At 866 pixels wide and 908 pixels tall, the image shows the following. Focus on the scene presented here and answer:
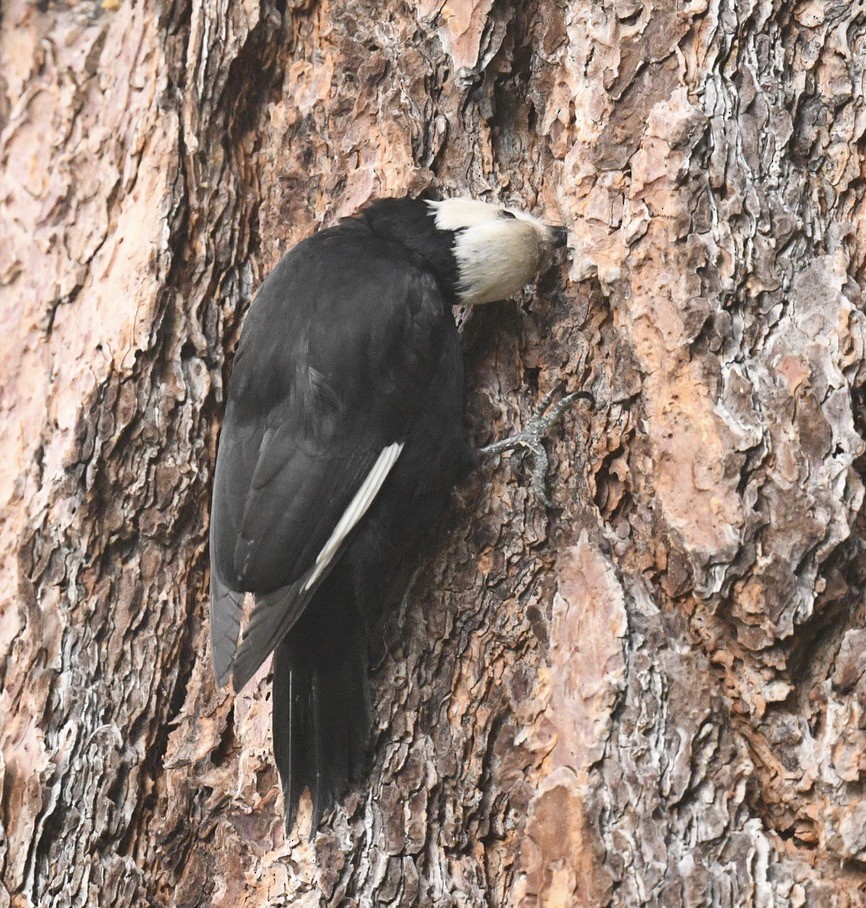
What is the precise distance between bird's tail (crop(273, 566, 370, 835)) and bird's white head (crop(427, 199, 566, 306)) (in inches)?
30.4

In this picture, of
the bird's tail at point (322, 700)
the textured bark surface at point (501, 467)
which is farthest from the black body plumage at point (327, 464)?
the textured bark surface at point (501, 467)

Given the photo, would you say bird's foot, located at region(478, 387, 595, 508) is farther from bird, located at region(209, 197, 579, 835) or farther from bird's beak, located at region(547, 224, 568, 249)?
bird's beak, located at region(547, 224, 568, 249)

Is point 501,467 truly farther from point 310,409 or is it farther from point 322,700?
point 322,700

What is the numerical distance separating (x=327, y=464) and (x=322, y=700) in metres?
0.53

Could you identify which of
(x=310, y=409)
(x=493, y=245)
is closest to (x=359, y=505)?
(x=310, y=409)

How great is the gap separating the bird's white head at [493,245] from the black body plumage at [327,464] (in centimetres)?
5

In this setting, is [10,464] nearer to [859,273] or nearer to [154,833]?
[154,833]

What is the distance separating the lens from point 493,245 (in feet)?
7.90

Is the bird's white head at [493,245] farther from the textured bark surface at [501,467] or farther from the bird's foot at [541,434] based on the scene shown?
the bird's foot at [541,434]

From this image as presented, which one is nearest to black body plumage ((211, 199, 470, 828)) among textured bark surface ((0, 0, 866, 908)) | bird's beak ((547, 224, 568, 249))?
textured bark surface ((0, 0, 866, 908))

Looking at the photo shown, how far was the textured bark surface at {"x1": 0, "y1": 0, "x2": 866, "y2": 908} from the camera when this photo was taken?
205 centimetres

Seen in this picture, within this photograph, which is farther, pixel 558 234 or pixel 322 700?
pixel 558 234

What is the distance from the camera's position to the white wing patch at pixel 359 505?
2.29 m

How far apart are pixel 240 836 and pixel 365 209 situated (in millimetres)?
1537
